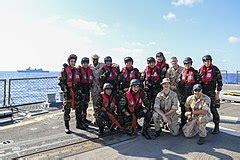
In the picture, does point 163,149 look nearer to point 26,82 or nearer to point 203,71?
point 203,71

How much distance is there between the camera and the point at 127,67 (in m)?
7.12

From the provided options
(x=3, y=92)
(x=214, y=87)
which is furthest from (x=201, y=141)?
(x=3, y=92)

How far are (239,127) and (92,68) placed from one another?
408 centimetres

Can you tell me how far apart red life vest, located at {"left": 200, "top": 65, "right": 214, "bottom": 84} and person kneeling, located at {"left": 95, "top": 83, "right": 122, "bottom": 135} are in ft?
7.04

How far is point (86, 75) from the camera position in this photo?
6871 millimetres

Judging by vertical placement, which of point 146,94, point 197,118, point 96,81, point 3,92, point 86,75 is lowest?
point 197,118

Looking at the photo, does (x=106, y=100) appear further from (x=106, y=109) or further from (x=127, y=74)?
(x=127, y=74)

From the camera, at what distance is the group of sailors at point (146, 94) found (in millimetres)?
6348

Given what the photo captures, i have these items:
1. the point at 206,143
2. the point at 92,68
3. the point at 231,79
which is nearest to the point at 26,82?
the point at 92,68

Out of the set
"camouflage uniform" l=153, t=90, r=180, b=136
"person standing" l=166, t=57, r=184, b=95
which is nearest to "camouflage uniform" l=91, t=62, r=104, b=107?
"camouflage uniform" l=153, t=90, r=180, b=136

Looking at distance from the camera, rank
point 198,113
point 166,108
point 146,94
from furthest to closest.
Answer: point 146,94
point 166,108
point 198,113

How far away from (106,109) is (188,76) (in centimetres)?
208

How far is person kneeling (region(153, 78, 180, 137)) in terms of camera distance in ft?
20.9

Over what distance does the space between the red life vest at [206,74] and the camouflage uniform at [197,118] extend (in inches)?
19.9
